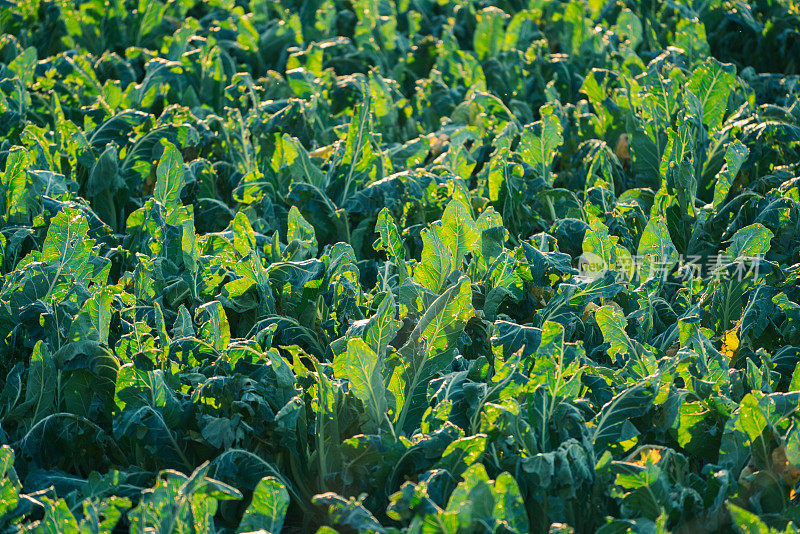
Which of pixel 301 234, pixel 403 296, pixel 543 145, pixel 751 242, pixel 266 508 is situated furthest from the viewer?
pixel 543 145

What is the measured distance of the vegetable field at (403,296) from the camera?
2037 mm

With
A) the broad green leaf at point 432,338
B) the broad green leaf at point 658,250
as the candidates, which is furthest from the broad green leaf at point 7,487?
the broad green leaf at point 658,250

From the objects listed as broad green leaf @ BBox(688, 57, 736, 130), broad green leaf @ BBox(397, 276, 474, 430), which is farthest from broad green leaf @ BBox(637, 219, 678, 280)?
broad green leaf @ BBox(688, 57, 736, 130)

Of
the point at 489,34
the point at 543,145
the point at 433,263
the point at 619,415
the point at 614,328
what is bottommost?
the point at 619,415

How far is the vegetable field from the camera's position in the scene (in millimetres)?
2037

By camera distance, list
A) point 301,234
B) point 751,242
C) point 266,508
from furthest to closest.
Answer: point 301,234, point 751,242, point 266,508

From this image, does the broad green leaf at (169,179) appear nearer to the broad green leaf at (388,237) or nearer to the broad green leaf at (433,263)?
the broad green leaf at (388,237)

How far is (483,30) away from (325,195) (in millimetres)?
1544

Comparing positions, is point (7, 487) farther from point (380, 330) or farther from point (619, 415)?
point (619, 415)

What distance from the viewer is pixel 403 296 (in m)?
2.53

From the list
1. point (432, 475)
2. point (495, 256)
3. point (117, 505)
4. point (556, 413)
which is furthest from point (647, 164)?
point (117, 505)

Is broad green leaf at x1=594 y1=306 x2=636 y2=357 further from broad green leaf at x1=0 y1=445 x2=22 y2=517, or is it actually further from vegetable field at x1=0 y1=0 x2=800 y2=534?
broad green leaf at x1=0 y1=445 x2=22 y2=517

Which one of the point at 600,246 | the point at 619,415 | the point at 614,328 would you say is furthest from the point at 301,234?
the point at 619,415

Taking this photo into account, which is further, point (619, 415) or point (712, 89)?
point (712, 89)
